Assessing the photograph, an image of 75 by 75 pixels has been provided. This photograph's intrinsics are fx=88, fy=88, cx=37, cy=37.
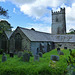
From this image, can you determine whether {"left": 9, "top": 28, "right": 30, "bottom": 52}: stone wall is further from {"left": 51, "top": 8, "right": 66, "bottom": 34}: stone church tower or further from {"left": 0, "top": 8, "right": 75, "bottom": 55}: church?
{"left": 51, "top": 8, "right": 66, "bottom": 34}: stone church tower

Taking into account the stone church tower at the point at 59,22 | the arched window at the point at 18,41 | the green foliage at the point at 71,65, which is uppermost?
the stone church tower at the point at 59,22

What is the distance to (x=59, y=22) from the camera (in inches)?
2004

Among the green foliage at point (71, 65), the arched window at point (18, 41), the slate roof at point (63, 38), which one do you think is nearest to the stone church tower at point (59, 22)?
the slate roof at point (63, 38)

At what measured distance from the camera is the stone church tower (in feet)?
166

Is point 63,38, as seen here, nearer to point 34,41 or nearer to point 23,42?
point 34,41

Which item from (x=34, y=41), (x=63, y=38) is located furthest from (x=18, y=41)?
(x=63, y=38)

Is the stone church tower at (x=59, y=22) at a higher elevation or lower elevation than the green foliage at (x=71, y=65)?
higher

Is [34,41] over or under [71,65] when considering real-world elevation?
over

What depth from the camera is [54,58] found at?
39.3 feet

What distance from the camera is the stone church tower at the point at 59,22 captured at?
50500mm

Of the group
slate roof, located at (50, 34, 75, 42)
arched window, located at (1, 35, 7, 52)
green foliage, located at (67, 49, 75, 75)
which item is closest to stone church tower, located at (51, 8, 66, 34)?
slate roof, located at (50, 34, 75, 42)

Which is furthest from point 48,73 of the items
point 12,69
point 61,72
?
point 12,69

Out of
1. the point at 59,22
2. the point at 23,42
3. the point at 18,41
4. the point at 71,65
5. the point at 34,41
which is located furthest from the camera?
the point at 59,22

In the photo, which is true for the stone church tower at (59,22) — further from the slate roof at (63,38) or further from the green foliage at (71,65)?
the green foliage at (71,65)
